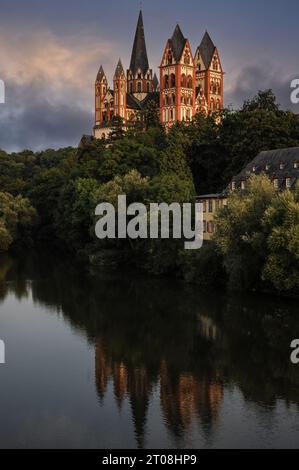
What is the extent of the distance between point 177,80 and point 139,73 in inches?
543

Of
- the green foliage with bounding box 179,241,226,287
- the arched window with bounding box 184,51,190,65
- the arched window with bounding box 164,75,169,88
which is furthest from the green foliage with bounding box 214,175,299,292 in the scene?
the arched window with bounding box 184,51,190,65

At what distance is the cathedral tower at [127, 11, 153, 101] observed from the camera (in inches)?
5089

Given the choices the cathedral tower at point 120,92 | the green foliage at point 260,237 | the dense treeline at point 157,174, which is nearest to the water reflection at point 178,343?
the green foliage at point 260,237

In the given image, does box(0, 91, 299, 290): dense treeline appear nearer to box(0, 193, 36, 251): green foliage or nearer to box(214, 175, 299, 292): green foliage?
box(0, 193, 36, 251): green foliage

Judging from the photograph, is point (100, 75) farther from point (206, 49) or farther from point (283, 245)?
point (283, 245)

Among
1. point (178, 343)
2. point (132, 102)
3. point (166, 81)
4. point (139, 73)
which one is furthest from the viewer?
point (139, 73)

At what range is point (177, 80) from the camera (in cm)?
11769

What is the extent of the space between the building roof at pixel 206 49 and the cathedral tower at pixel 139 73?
10736mm

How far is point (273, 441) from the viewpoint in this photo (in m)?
20.8

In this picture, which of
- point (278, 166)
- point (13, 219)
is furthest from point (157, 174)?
point (13, 219)

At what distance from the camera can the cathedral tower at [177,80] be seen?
11719cm

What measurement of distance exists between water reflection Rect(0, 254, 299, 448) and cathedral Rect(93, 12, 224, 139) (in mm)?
70759

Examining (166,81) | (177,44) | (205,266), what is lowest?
(205,266)
